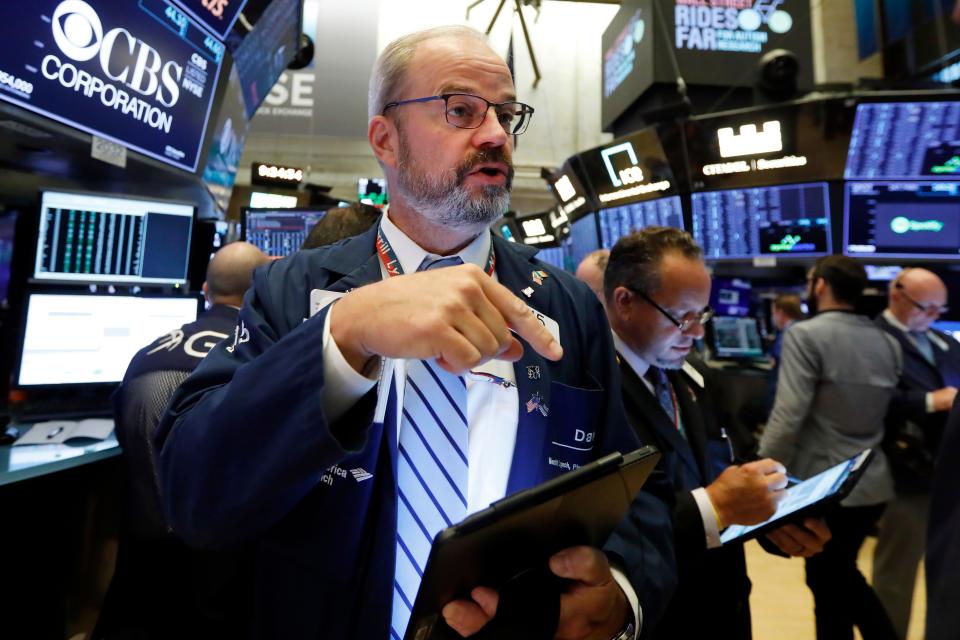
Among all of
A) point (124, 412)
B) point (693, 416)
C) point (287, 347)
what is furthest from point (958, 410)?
point (124, 412)

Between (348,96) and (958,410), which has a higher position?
(348,96)

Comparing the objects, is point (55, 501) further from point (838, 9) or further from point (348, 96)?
point (838, 9)

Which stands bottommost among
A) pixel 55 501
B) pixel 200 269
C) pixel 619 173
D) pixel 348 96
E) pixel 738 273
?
pixel 55 501

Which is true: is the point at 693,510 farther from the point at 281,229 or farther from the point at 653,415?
the point at 281,229

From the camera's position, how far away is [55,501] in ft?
7.94

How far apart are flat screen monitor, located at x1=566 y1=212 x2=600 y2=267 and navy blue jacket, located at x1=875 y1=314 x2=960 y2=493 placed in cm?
324

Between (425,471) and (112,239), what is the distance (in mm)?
2662

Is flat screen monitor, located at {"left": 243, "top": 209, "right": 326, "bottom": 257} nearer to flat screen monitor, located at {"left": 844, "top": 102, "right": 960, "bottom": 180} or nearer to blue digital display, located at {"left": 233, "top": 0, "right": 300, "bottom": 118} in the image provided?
blue digital display, located at {"left": 233, "top": 0, "right": 300, "bottom": 118}

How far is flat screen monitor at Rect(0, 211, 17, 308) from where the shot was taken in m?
2.64

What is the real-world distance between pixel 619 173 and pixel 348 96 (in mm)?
5036

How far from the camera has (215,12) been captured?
2838 millimetres

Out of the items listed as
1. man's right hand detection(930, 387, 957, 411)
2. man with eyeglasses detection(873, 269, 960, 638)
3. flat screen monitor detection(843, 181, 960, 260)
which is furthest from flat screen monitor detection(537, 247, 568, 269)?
man's right hand detection(930, 387, 957, 411)

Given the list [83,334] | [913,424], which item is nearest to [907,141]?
[913,424]

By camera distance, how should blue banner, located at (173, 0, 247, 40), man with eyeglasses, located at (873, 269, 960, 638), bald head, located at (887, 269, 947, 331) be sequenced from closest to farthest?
blue banner, located at (173, 0, 247, 40) < man with eyeglasses, located at (873, 269, 960, 638) < bald head, located at (887, 269, 947, 331)
